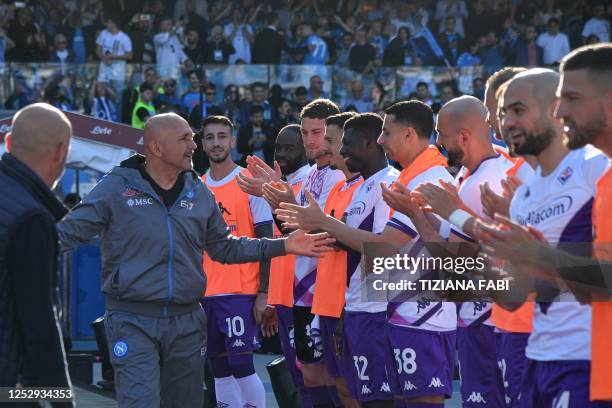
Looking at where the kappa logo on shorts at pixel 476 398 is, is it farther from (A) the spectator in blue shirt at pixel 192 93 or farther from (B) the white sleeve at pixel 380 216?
(A) the spectator in blue shirt at pixel 192 93

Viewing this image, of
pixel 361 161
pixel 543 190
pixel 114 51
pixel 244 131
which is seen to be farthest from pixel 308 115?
pixel 114 51

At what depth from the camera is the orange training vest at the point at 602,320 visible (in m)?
4.18

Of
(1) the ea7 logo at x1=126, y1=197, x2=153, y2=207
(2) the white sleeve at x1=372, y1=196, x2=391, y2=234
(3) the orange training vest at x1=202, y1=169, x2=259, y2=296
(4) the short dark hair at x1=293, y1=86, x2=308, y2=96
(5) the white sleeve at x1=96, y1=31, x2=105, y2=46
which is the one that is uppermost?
(5) the white sleeve at x1=96, y1=31, x2=105, y2=46

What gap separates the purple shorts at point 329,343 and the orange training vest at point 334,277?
0.40ft

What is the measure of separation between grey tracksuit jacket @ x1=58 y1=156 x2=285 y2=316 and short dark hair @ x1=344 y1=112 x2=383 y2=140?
46.8 inches

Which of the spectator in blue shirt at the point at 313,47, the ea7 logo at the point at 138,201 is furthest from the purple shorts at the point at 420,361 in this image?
the spectator in blue shirt at the point at 313,47

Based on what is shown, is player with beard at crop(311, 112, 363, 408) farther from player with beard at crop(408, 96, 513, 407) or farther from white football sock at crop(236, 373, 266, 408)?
player with beard at crop(408, 96, 513, 407)

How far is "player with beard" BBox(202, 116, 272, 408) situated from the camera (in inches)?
373

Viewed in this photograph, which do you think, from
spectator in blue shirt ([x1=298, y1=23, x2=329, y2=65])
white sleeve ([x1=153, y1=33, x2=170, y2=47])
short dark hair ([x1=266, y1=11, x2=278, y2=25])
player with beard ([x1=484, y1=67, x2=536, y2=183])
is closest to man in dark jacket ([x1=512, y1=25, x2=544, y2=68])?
spectator in blue shirt ([x1=298, y1=23, x2=329, y2=65])

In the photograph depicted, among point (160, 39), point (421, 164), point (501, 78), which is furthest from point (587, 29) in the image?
point (501, 78)

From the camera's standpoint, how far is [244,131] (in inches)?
695

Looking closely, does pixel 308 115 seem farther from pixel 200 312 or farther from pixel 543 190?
pixel 543 190

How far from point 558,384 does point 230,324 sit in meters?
5.12

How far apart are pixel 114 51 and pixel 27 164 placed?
15.5 meters
